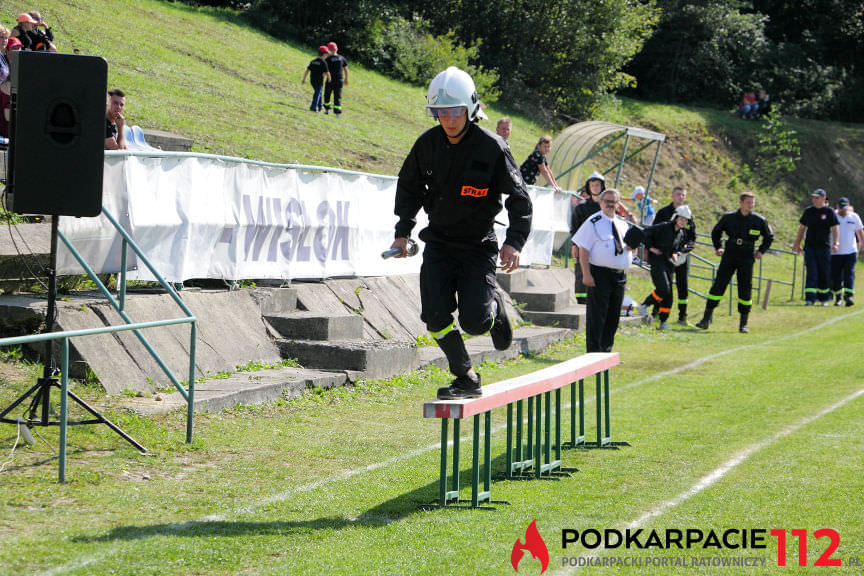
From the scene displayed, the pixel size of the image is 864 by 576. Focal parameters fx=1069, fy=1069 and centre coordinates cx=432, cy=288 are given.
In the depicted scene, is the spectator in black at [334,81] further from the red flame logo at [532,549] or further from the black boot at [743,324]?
the red flame logo at [532,549]

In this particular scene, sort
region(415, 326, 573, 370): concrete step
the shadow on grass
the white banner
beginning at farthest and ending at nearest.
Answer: region(415, 326, 573, 370): concrete step → the white banner → the shadow on grass

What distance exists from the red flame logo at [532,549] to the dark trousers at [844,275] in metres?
20.1

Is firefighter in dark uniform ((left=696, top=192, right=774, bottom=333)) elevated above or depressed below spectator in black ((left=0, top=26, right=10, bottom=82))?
below

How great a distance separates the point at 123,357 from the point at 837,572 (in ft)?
21.6

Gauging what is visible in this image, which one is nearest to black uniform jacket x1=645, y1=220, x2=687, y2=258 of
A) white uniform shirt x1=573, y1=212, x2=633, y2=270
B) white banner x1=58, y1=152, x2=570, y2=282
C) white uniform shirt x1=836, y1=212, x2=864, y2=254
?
white banner x1=58, y1=152, x2=570, y2=282

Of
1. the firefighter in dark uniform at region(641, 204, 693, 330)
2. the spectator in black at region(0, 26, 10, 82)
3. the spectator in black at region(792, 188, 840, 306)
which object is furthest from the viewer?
the spectator in black at region(792, 188, 840, 306)

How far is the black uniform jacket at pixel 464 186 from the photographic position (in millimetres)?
6812

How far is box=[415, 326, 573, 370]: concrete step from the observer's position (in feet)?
44.5

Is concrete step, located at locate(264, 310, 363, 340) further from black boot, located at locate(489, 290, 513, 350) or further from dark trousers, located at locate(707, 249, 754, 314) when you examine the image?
dark trousers, located at locate(707, 249, 754, 314)

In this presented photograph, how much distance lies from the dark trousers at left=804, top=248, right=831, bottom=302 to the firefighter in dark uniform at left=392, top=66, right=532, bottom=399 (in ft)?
60.6

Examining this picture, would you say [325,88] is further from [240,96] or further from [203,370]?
[203,370]

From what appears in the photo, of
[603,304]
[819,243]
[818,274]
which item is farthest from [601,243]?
[818,274]

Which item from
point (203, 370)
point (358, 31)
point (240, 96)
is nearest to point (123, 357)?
point (203, 370)

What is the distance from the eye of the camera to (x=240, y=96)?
85.1ft
